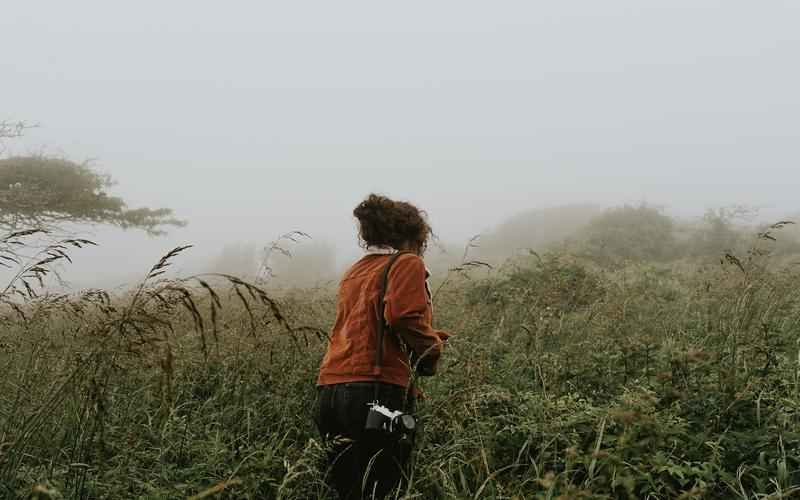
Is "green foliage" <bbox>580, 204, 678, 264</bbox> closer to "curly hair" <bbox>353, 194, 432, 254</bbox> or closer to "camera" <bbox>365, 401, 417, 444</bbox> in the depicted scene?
"curly hair" <bbox>353, 194, 432, 254</bbox>

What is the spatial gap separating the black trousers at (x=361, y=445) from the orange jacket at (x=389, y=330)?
0.21 feet

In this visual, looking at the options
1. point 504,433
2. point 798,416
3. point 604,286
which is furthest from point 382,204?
point 604,286

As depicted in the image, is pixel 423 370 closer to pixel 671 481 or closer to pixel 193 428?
pixel 671 481

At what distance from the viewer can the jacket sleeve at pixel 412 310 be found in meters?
2.55

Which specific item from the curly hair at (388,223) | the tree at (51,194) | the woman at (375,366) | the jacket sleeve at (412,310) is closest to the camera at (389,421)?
the woman at (375,366)

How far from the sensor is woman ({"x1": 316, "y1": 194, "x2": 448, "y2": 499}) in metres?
2.55

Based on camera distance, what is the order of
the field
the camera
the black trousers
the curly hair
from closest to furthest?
the field, the camera, the black trousers, the curly hair

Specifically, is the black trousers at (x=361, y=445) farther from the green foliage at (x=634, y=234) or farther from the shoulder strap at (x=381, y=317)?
the green foliage at (x=634, y=234)

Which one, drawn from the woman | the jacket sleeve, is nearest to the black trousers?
the woman

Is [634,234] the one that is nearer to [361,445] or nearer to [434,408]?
[434,408]

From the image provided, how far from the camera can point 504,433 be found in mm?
2816

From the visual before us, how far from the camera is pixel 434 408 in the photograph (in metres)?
2.93

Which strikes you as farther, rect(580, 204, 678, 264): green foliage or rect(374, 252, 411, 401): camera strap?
rect(580, 204, 678, 264): green foliage

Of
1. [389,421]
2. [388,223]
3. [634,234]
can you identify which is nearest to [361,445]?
[389,421]
